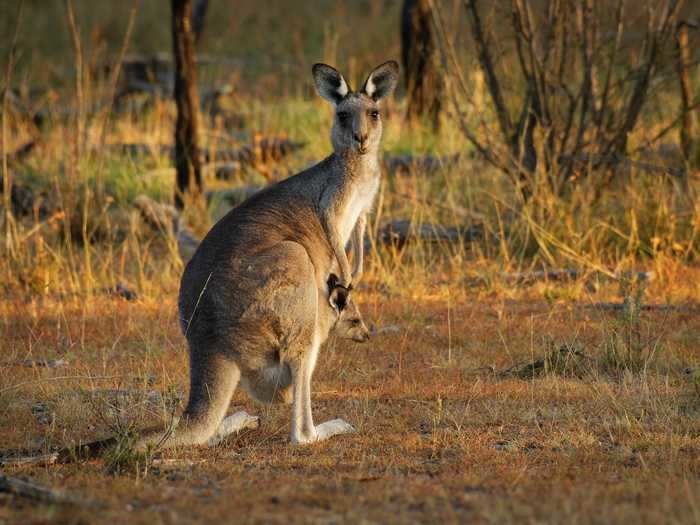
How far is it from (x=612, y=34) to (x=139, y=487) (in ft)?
21.5

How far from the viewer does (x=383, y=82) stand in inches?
245

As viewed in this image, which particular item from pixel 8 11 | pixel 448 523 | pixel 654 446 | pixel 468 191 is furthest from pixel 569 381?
pixel 8 11

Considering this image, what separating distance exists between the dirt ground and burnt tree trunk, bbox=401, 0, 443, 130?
5474 mm

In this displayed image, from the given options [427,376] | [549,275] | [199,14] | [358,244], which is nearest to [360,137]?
[358,244]

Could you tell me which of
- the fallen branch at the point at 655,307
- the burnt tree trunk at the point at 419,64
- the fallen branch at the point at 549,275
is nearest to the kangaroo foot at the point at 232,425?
the fallen branch at the point at 655,307

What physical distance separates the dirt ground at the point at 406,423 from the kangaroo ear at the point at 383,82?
164cm

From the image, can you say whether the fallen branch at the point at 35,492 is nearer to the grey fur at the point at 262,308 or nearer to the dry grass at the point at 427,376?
the dry grass at the point at 427,376

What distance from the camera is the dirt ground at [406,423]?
4.02 metres

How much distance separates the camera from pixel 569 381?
20.3 ft

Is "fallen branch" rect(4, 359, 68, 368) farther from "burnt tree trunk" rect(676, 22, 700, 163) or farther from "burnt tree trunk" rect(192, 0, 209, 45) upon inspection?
"burnt tree trunk" rect(192, 0, 209, 45)

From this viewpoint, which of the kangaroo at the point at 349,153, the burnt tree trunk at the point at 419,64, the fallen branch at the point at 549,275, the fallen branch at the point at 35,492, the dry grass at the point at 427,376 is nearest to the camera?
the fallen branch at the point at 35,492

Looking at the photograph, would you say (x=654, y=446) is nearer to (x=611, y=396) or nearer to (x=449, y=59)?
(x=611, y=396)

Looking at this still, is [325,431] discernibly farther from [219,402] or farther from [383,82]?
[383,82]

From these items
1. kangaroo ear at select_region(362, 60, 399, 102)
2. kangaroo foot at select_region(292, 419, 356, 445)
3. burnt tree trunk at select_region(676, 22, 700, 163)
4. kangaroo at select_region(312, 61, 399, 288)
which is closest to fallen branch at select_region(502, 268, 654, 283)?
burnt tree trunk at select_region(676, 22, 700, 163)
